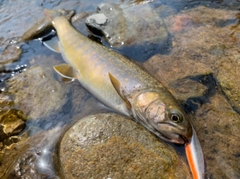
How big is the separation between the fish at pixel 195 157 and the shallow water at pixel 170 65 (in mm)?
113

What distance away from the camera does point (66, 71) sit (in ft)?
13.5

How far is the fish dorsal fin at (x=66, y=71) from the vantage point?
410cm

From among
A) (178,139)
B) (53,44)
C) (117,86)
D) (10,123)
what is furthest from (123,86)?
(53,44)

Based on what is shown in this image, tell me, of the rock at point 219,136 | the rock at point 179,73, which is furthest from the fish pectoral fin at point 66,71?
the rock at point 219,136

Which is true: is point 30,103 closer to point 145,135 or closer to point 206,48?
point 145,135

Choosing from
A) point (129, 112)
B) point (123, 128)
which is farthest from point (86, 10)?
point (123, 128)

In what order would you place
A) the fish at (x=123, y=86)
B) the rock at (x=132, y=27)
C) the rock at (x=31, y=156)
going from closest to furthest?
1. the rock at (x=31, y=156)
2. the fish at (x=123, y=86)
3. the rock at (x=132, y=27)

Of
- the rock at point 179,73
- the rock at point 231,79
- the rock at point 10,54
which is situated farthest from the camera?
the rock at point 10,54

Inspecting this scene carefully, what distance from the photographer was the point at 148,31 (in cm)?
464

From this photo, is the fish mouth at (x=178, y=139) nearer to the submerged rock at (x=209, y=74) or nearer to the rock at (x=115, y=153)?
the rock at (x=115, y=153)

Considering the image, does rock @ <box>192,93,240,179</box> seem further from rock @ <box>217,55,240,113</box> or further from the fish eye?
the fish eye

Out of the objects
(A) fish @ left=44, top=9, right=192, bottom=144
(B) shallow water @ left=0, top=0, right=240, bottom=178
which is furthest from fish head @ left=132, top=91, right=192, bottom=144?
(B) shallow water @ left=0, top=0, right=240, bottom=178

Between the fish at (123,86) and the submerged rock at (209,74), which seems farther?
the fish at (123,86)

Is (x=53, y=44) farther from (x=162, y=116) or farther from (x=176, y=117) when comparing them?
(x=176, y=117)
